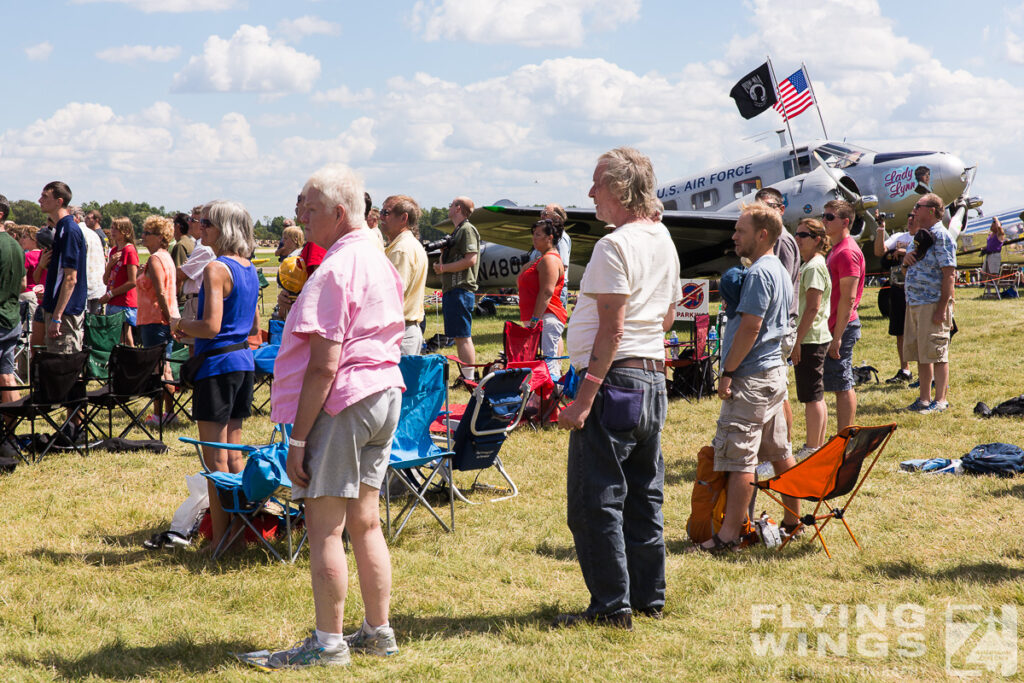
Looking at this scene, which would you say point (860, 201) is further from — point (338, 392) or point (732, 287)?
point (338, 392)

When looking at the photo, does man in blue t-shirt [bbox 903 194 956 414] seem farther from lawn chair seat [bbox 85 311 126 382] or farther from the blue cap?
lawn chair seat [bbox 85 311 126 382]

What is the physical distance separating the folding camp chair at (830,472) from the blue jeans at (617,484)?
1162mm

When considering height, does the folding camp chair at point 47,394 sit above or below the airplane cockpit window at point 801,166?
below

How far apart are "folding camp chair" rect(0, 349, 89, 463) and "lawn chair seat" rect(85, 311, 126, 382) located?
129cm

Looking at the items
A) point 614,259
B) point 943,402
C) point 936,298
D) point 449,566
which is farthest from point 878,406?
point 614,259

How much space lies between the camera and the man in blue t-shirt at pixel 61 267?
711 centimetres

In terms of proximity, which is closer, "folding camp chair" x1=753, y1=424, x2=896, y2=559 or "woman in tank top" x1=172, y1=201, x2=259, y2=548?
"woman in tank top" x1=172, y1=201, x2=259, y2=548

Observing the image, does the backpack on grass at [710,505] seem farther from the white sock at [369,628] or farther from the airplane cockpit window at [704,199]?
the airplane cockpit window at [704,199]

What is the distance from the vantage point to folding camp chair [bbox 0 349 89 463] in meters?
6.63

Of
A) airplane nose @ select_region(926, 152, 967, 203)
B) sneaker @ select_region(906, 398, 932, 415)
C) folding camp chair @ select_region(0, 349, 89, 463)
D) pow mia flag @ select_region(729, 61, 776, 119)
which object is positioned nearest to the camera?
folding camp chair @ select_region(0, 349, 89, 463)

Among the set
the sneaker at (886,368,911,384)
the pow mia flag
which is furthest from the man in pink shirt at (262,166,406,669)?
the pow mia flag

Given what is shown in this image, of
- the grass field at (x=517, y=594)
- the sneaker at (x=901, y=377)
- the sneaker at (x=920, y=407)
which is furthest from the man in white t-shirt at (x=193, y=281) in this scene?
the sneaker at (x=901, y=377)

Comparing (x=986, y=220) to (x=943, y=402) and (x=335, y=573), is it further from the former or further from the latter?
(x=335, y=573)

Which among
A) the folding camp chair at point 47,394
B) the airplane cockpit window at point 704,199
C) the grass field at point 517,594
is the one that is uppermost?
the airplane cockpit window at point 704,199
